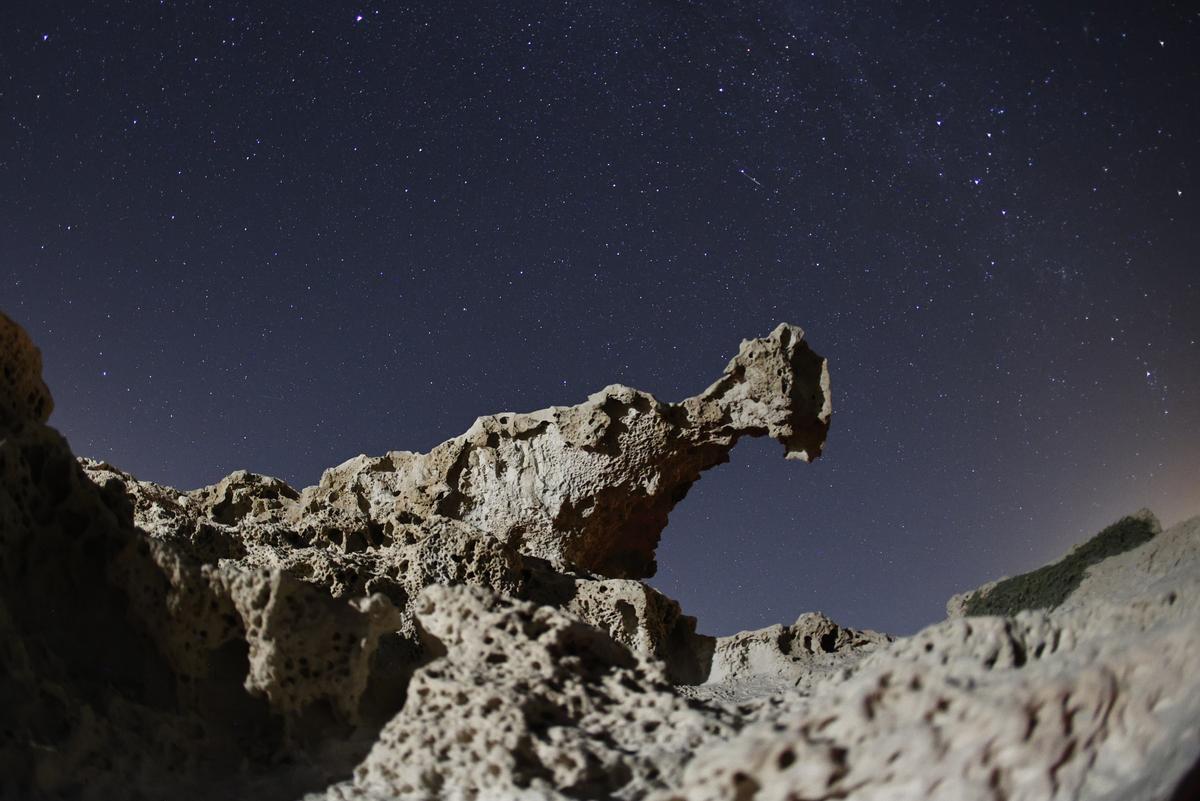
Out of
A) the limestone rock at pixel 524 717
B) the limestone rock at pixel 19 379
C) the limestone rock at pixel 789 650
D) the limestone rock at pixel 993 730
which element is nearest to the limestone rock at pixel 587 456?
the limestone rock at pixel 789 650

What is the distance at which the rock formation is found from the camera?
9.34 feet

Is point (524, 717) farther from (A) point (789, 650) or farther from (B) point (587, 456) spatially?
(A) point (789, 650)

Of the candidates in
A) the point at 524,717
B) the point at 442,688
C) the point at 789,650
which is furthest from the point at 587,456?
the point at 524,717

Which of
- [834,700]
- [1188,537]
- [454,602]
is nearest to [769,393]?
[1188,537]

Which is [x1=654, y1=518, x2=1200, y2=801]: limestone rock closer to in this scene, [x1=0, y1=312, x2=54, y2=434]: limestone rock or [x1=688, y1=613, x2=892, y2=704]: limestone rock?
[x1=0, y1=312, x2=54, y2=434]: limestone rock

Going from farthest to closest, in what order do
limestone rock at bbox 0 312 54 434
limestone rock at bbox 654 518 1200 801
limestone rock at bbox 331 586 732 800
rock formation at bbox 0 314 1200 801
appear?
limestone rock at bbox 0 312 54 434 < limestone rock at bbox 331 586 732 800 < rock formation at bbox 0 314 1200 801 < limestone rock at bbox 654 518 1200 801

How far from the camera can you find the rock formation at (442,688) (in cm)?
285

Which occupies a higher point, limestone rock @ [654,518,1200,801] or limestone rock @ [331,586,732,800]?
limestone rock @ [331,586,732,800]

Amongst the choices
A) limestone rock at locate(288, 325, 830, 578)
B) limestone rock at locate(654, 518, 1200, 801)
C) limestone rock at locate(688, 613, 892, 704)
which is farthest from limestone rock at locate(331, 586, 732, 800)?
limestone rock at locate(688, 613, 892, 704)

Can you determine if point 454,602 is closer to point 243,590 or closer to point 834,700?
point 243,590

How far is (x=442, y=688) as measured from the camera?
407 cm

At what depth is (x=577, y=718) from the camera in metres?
3.94

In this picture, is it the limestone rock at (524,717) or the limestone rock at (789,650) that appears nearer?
the limestone rock at (524,717)

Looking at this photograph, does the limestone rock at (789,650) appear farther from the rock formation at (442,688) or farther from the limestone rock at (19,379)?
the limestone rock at (19,379)
